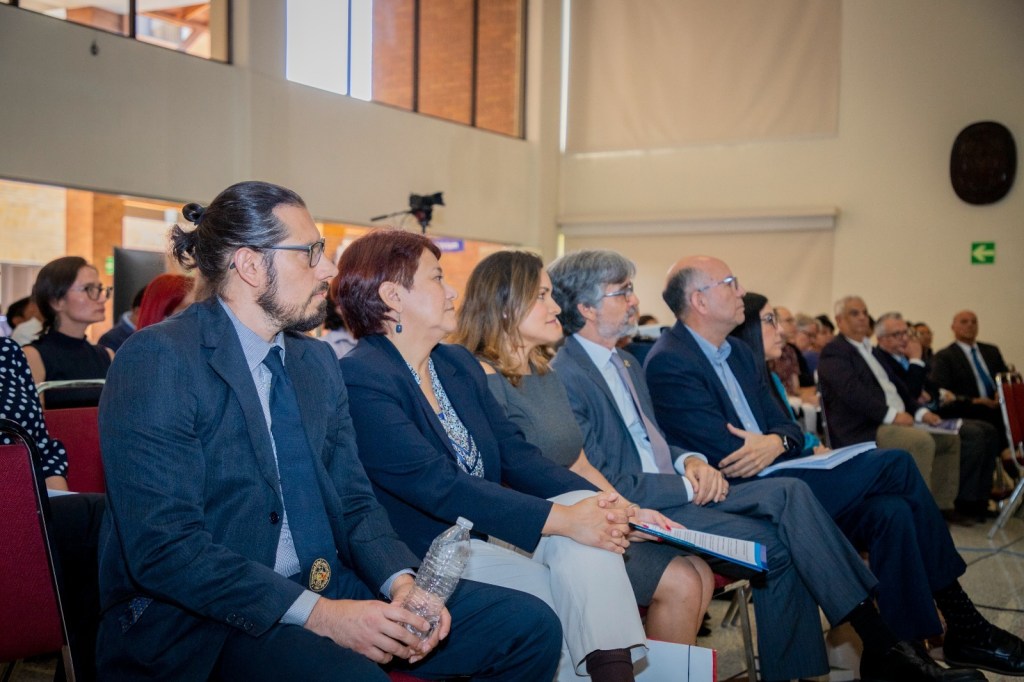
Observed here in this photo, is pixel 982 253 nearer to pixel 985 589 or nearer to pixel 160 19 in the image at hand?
pixel 985 589

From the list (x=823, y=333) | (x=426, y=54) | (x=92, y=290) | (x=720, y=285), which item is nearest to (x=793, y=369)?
(x=823, y=333)

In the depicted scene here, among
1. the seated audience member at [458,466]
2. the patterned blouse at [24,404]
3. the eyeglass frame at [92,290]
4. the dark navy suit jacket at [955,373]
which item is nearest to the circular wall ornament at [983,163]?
the dark navy suit jacket at [955,373]

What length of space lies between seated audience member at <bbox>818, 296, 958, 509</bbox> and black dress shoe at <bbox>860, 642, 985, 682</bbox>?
348 cm

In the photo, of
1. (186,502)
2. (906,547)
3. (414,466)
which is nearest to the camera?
(186,502)

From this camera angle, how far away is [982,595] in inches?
168

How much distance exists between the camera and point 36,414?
8.01 ft

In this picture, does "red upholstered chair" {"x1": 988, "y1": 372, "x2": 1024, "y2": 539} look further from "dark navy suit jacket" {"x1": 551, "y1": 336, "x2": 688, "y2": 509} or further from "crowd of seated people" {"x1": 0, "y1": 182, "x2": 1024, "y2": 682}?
"dark navy suit jacket" {"x1": 551, "y1": 336, "x2": 688, "y2": 509}

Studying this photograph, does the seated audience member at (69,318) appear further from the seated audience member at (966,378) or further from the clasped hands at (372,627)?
the seated audience member at (966,378)

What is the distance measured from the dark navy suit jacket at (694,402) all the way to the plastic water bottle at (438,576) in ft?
5.67

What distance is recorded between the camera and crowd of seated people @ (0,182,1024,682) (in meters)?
1.69

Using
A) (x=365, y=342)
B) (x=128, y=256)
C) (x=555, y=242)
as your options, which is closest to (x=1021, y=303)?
(x=555, y=242)

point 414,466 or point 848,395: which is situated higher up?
point 414,466

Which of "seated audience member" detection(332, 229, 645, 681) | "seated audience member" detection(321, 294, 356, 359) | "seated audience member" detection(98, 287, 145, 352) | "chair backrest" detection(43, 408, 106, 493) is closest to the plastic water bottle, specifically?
"seated audience member" detection(332, 229, 645, 681)

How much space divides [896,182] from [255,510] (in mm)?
10408
